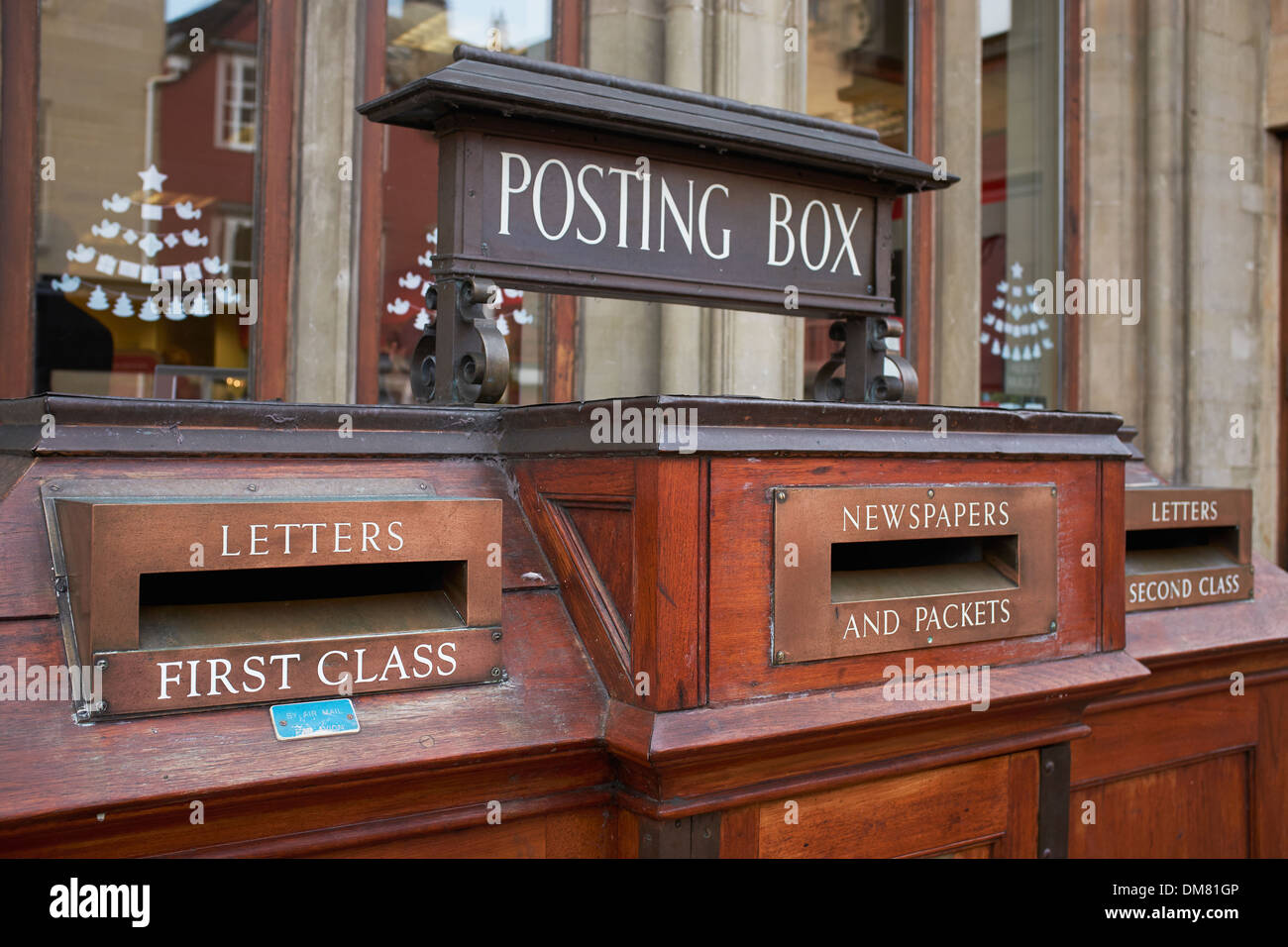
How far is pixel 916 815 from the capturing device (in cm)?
178

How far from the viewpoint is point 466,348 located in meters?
1.93

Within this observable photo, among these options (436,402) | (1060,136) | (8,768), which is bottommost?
(8,768)

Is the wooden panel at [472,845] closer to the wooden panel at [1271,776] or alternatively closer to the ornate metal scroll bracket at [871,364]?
the ornate metal scroll bracket at [871,364]

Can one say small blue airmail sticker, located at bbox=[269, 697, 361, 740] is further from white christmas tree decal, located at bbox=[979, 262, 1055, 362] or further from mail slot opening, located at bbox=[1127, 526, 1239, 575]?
white christmas tree decal, located at bbox=[979, 262, 1055, 362]

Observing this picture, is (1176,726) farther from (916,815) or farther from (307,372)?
(307,372)

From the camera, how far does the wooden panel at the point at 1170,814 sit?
2.29 meters

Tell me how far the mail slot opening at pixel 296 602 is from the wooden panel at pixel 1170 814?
139cm

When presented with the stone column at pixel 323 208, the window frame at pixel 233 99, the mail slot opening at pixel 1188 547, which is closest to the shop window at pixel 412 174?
the stone column at pixel 323 208

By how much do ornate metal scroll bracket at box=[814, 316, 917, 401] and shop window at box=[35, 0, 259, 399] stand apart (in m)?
1.99

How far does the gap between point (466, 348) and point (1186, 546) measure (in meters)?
1.76

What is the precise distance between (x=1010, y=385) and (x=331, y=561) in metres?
4.49

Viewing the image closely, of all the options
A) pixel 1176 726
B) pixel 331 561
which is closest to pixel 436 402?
pixel 331 561

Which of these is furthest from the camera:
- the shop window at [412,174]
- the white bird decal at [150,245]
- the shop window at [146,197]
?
the shop window at [412,174]

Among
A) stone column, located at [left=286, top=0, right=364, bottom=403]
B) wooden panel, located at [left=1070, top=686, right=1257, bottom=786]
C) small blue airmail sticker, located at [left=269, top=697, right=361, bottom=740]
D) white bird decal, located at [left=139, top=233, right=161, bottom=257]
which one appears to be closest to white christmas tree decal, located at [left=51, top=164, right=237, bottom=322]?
white bird decal, located at [left=139, top=233, right=161, bottom=257]
